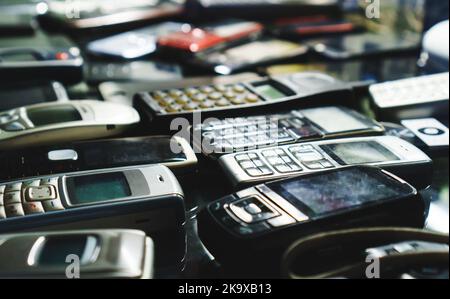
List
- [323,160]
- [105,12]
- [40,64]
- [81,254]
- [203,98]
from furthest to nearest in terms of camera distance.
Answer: [105,12] → [40,64] → [203,98] → [323,160] → [81,254]

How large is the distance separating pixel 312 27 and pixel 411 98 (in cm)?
35

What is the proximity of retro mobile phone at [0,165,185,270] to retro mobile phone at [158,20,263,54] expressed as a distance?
1.39 feet

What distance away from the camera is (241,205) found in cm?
43

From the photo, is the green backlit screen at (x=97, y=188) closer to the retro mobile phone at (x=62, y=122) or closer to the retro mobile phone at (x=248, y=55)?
the retro mobile phone at (x=62, y=122)

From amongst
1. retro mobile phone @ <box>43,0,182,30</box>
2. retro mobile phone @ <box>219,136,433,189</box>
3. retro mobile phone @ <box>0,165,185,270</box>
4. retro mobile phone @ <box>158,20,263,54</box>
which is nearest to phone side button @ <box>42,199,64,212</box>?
retro mobile phone @ <box>0,165,185,270</box>

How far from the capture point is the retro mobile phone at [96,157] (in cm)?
50

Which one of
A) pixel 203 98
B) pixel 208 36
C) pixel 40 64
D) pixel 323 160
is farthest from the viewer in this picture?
pixel 208 36

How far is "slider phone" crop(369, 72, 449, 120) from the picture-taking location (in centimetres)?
64

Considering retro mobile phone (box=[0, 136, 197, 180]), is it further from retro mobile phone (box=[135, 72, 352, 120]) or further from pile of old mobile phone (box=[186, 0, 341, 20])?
pile of old mobile phone (box=[186, 0, 341, 20])

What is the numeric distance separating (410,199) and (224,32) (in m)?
0.56

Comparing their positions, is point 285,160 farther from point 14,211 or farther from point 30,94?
point 30,94

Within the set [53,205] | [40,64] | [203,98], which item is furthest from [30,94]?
[53,205]

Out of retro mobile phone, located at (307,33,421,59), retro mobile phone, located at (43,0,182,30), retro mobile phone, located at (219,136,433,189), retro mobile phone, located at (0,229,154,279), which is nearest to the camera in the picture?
retro mobile phone, located at (0,229,154,279)

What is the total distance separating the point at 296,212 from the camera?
422 millimetres
